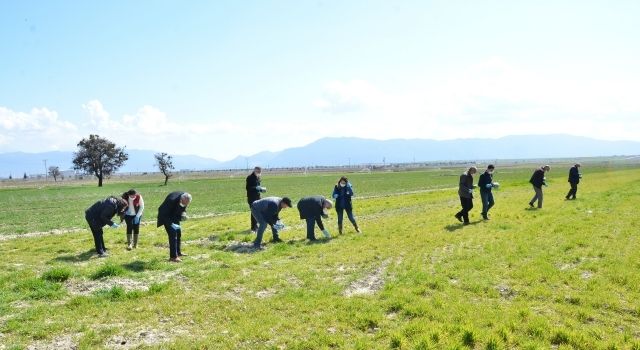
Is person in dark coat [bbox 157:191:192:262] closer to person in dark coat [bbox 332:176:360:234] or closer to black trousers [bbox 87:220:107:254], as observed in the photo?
black trousers [bbox 87:220:107:254]

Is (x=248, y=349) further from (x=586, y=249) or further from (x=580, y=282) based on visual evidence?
(x=586, y=249)

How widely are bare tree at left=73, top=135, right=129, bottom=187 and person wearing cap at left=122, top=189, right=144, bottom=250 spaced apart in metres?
82.2

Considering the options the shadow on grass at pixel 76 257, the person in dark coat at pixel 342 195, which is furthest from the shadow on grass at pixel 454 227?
the shadow on grass at pixel 76 257

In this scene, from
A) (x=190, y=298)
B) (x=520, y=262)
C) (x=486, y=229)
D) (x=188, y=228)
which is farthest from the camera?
(x=188, y=228)

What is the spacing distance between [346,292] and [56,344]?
5.92 m

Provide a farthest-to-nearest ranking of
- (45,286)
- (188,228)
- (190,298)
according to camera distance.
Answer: (188,228) → (45,286) → (190,298)

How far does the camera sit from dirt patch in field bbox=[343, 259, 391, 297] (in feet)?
34.2

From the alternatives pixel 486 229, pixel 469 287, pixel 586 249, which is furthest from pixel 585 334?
pixel 486 229

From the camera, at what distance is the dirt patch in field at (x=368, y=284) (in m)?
10.4

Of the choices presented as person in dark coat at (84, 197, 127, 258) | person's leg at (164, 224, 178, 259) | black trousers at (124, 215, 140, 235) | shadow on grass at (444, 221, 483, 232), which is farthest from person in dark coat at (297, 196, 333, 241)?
person in dark coat at (84, 197, 127, 258)

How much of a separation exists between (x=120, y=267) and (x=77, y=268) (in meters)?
1.60

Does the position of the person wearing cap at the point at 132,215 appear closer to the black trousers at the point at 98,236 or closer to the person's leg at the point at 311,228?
the black trousers at the point at 98,236

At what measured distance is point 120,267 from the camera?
12.6 m

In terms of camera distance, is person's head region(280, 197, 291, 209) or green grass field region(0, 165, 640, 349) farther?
person's head region(280, 197, 291, 209)
